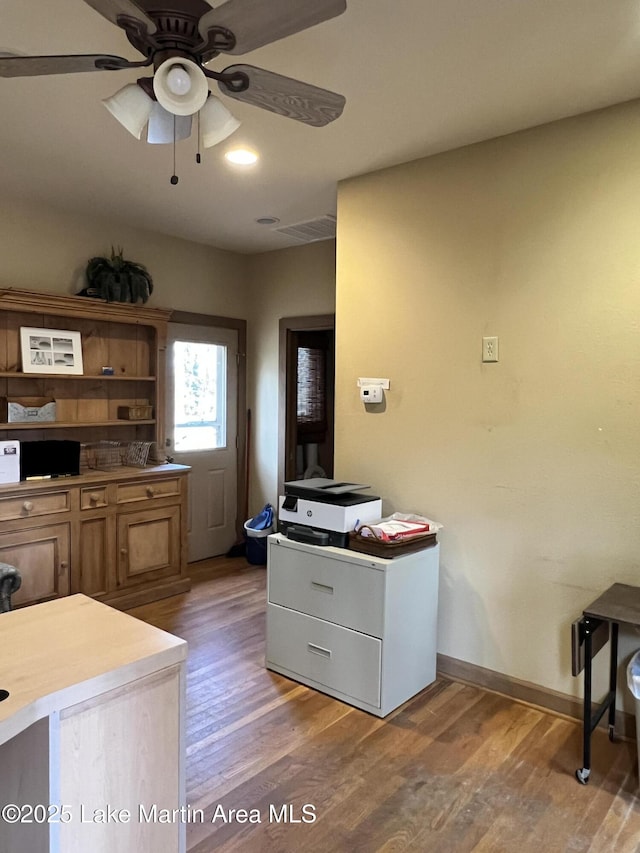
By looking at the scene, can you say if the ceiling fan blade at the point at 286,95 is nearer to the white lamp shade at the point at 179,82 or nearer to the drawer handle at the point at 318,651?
the white lamp shade at the point at 179,82

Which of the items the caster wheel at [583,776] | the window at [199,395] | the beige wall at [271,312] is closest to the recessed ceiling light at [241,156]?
the beige wall at [271,312]

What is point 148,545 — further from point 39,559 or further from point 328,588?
point 328,588

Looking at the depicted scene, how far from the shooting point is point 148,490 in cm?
376

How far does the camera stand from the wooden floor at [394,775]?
5.94ft

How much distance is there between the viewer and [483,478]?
273 centimetres

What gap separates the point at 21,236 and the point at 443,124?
2.66 meters

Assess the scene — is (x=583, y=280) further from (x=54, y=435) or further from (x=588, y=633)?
(x=54, y=435)

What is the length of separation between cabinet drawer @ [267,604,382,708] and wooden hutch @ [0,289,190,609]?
1277 mm

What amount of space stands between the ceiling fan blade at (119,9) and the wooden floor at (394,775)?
2.31 meters

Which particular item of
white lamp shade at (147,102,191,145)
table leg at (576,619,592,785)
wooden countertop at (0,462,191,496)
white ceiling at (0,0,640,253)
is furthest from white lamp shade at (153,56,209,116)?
wooden countertop at (0,462,191,496)

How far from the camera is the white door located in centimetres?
450

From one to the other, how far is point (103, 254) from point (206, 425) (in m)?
1.51

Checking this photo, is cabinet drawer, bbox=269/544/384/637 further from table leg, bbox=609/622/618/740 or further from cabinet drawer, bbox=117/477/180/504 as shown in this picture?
cabinet drawer, bbox=117/477/180/504

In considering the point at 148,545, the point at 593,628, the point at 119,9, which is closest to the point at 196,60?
the point at 119,9
